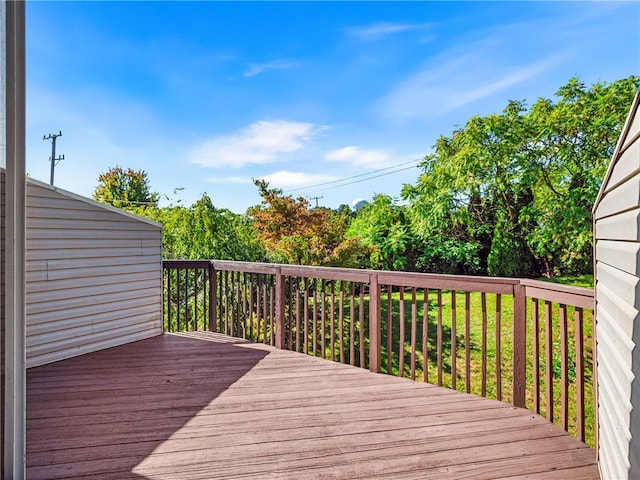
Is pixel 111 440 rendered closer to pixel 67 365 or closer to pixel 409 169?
pixel 67 365

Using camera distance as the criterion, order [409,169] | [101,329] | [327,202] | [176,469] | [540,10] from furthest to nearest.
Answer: [327,202]
[409,169]
[540,10]
[101,329]
[176,469]

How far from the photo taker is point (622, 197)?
1438 millimetres

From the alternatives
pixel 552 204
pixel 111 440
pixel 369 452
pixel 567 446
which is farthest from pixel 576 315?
pixel 552 204

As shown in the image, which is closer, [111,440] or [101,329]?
[111,440]

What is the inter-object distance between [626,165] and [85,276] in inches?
179

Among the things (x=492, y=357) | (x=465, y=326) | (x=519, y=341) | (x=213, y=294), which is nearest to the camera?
(x=519, y=341)

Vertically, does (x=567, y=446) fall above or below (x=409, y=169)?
below

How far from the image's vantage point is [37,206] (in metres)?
3.81

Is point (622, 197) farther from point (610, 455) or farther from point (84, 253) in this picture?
point (84, 253)

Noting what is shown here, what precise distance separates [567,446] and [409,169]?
15.4 m

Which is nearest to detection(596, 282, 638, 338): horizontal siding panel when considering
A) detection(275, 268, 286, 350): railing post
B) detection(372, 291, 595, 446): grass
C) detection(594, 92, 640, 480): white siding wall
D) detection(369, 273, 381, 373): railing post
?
detection(594, 92, 640, 480): white siding wall

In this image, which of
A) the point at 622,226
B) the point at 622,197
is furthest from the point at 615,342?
the point at 622,197

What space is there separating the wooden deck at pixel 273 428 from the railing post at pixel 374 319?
0.12 m

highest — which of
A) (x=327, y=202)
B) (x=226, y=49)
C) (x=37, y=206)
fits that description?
(x=226, y=49)
